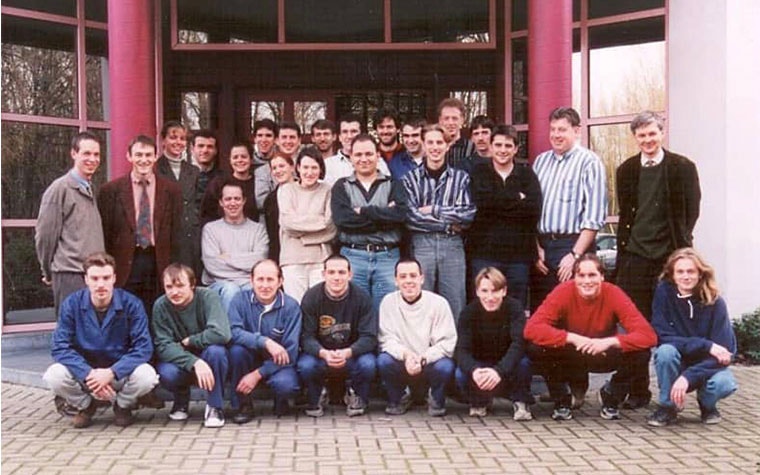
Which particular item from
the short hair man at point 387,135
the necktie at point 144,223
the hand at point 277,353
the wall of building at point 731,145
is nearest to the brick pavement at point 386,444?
the hand at point 277,353

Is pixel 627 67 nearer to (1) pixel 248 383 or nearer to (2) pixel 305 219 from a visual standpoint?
(2) pixel 305 219

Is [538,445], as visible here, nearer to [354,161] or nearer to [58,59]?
[354,161]

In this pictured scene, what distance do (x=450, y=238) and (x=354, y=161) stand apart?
86cm

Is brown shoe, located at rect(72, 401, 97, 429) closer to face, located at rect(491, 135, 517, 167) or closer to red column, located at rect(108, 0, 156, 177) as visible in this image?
red column, located at rect(108, 0, 156, 177)

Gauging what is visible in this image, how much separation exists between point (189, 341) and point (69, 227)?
1.17 meters

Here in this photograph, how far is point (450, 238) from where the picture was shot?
6.12m

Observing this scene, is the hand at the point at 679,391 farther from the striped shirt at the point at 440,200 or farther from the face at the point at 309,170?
the face at the point at 309,170

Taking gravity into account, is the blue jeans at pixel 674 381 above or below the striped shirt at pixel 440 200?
below

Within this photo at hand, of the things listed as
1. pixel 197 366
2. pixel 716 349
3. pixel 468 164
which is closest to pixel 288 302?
pixel 197 366

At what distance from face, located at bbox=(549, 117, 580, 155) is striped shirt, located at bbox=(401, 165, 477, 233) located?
0.67 meters

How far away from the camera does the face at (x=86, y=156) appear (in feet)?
19.6

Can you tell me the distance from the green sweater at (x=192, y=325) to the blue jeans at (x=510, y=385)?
1.59m

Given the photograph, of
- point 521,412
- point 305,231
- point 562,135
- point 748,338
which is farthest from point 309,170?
point 748,338

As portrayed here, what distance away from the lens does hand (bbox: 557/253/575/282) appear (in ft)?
19.8
